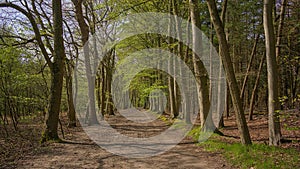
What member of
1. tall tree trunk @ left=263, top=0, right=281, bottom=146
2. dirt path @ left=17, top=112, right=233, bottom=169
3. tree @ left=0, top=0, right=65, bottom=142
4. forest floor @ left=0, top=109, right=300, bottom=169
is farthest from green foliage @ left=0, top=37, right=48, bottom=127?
tall tree trunk @ left=263, top=0, right=281, bottom=146

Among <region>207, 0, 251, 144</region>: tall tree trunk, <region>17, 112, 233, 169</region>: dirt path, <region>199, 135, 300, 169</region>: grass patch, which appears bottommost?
<region>17, 112, 233, 169</region>: dirt path

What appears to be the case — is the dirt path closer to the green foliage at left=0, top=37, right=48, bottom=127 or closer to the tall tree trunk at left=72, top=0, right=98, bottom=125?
the green foliage at left=0, top=37, right=48, bottom=127

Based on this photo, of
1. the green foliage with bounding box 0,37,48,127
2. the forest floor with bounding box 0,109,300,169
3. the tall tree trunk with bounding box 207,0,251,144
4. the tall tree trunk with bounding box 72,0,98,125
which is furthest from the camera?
the tall tree trunk with bounding box 72,0,98,125

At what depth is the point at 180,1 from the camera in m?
16.0

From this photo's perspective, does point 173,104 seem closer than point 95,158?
No

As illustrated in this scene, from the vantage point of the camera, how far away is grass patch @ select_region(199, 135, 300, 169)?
546 cm

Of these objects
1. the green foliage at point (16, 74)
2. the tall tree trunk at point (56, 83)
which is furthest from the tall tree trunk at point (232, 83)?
the green foliage at point (16, 74)

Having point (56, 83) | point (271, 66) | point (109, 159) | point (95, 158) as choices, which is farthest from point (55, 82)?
point (271, 66)

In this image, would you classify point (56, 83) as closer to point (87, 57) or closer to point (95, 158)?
point (95, 158)

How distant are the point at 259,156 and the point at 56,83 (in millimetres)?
7306

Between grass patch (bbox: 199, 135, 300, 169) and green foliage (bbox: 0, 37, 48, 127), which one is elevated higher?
green foliage (bbox: 0, 37, 48, 127)

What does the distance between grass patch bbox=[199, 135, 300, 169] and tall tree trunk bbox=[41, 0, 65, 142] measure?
575 cm

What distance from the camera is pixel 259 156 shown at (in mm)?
6203

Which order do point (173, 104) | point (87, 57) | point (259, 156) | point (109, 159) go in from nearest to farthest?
point (259, 156), point (109, 159), point (87, 57), point (173, 104)
